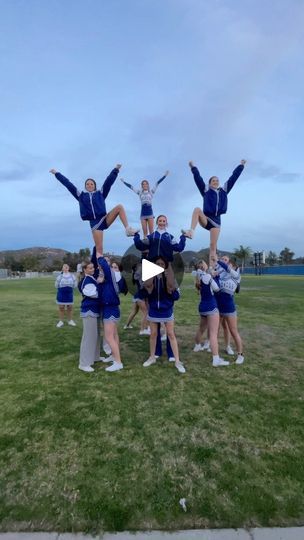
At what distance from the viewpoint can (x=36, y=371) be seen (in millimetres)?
6367

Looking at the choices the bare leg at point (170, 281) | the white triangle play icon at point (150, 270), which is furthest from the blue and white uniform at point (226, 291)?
the white triangle play icon at point (150, 270)

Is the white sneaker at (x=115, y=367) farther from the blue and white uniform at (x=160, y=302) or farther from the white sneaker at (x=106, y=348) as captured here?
the white sneaker at (x=106, y=348)

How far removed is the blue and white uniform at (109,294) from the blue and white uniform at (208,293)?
1635mm

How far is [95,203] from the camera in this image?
706 centimetres

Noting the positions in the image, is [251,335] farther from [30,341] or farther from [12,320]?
[12,320]

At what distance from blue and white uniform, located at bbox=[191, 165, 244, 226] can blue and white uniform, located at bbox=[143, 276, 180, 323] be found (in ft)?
5.85

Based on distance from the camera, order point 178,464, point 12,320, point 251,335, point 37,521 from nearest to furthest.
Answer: point 37,521
point 178,464
point 251,335
point 12,320

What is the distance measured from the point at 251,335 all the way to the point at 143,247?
4.63 meters

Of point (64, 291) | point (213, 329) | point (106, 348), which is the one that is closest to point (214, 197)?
point (213, 329)

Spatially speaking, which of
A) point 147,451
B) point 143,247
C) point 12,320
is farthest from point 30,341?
point 147,451

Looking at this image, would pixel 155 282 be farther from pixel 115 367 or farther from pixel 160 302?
pixel 115 367

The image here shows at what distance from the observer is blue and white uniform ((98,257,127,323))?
21.1ft

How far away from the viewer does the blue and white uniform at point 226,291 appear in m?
7.14

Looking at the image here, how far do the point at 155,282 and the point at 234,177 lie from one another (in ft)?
9.26
